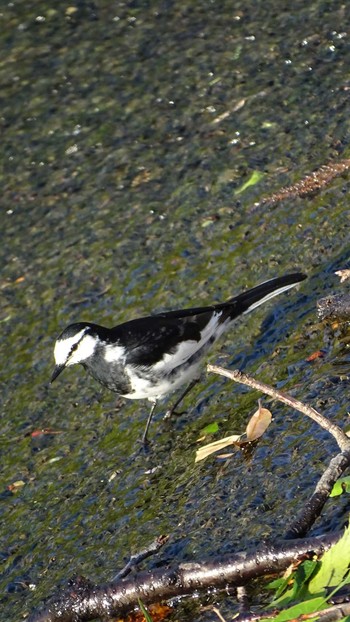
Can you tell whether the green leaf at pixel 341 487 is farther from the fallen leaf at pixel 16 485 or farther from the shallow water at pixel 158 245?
the fallen leaf at pixel 16 485

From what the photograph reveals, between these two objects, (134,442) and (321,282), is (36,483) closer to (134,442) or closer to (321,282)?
(134,442)

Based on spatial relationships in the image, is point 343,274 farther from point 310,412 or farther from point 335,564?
point 335,564

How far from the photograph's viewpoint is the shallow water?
500cm

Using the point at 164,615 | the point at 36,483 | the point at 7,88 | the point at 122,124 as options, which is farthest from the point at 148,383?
the point at 7,88

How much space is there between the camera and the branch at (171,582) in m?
3.51

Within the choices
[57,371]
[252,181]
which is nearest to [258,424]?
[57,371]

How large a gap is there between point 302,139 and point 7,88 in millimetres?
3128

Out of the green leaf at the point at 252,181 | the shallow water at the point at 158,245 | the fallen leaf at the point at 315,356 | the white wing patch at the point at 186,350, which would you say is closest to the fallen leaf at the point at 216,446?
the shallow water at the point at 158,245

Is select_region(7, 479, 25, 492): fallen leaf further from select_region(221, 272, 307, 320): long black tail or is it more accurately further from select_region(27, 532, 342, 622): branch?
select_region(27, 532, 342, 622): branch

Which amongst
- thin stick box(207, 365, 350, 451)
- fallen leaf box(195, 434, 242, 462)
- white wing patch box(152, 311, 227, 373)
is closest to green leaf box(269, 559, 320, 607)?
thin stick box(207, 365, 350, 451)

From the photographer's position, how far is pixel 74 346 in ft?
20.1

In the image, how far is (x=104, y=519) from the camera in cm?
521

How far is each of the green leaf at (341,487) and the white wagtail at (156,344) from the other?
2080 mm

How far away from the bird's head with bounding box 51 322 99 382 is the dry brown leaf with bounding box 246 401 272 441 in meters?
1.27
